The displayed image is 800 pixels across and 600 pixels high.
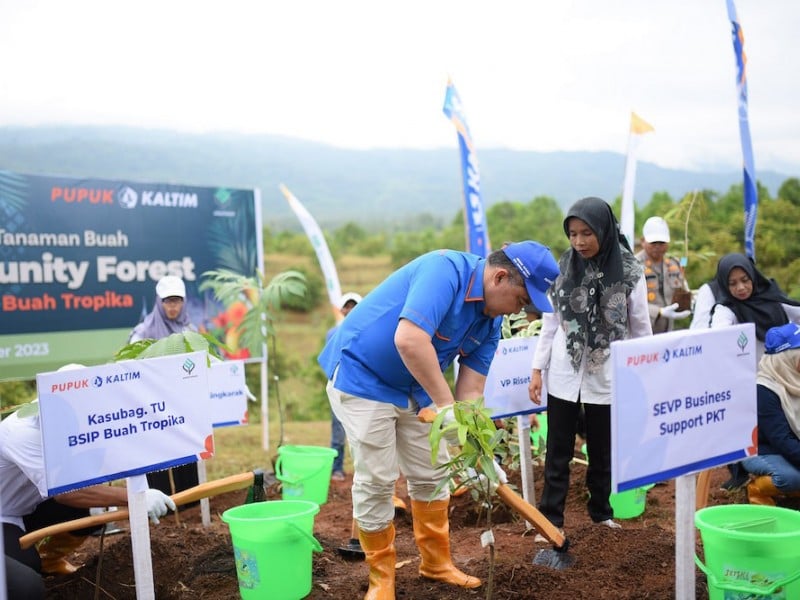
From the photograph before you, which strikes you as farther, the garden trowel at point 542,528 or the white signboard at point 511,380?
the white signboard at point 511,380

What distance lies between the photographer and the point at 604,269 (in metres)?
3.42

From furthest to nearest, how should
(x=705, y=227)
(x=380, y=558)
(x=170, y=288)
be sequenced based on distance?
(x=705, y=227) → (x=170, y=288) → (x=380, y=558)

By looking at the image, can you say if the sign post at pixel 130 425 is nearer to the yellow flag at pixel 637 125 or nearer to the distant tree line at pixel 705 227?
the distant tree line at pixel 705 227

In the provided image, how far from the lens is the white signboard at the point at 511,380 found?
12.6ft

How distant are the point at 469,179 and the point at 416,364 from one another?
466 cm

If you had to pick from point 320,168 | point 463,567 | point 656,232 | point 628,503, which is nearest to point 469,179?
point 656,232

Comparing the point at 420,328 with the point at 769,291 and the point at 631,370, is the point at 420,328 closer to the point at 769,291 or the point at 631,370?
the point at 631,370

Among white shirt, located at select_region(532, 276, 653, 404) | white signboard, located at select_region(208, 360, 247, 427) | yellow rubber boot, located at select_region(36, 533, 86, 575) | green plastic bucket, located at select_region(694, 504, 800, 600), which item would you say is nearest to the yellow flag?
white shirt, located at select_region(532, 276, 653, 404)

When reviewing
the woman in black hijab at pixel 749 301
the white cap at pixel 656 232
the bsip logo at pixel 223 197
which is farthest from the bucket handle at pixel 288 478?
the bsip logo at pixel 223 197

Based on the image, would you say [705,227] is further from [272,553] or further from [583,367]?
[272,553]

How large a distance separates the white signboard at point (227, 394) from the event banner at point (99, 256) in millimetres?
2187

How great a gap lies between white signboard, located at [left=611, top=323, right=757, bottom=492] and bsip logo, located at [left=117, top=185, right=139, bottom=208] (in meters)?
5.70

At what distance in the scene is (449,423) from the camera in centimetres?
274

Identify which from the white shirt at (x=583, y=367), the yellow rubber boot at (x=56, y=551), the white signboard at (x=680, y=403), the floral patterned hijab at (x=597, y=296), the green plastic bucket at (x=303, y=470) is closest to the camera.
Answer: the white signboard at (x=680, y=403)
